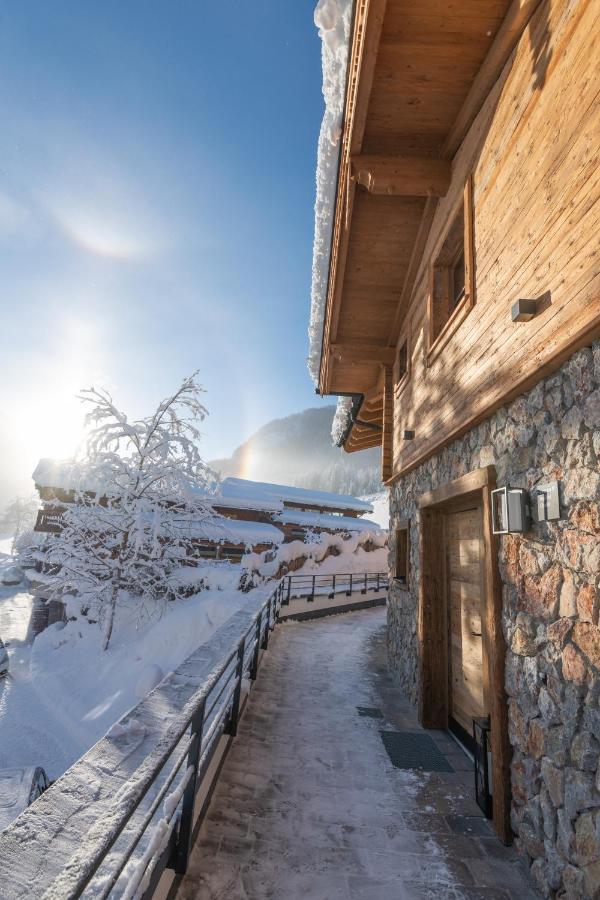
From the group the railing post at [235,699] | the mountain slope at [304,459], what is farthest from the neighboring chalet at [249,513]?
the mountain slope at [304,459]

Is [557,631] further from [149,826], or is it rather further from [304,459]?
[304,459]

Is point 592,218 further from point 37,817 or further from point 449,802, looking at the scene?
point 449,802

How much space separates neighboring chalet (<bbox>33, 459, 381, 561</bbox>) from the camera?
1655cm

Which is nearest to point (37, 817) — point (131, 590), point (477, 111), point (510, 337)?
point (510, 337)

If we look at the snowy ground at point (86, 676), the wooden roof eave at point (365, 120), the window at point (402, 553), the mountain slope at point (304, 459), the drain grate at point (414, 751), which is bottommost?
the snowy ground at point (86, 676)

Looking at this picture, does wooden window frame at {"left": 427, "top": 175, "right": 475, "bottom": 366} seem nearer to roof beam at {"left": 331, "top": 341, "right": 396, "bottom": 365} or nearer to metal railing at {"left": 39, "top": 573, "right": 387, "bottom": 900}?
roof beam at {"left": 331, "top": 341, "right": 396, "bottom": 365}

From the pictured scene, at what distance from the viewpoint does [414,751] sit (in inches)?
189

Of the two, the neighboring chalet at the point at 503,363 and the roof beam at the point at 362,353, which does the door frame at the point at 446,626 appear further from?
the roof beam at the point at 362,353

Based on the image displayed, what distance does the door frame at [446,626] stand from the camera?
336 cm

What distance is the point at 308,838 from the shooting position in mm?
3254

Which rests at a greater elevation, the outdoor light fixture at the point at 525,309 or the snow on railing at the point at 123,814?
the outdoor light fixture at the point at 525,309

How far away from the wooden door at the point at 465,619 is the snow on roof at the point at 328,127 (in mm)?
3864

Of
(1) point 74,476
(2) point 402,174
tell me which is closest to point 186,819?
(2) point 402,174

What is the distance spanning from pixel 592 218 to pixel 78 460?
48.9 ft
